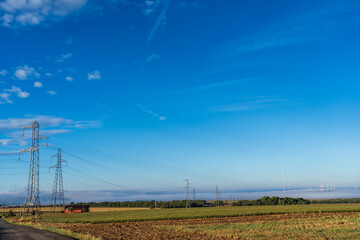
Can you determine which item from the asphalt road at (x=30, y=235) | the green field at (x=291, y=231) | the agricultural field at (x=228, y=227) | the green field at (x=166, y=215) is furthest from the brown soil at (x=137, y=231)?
the green field at (x=166, y=215)

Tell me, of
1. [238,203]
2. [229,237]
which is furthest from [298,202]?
[229,237]

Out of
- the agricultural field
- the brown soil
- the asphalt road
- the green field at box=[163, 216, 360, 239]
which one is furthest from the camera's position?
the brown soil

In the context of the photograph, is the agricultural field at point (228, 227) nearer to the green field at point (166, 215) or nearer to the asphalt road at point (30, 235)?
the green field at point (166, 215)

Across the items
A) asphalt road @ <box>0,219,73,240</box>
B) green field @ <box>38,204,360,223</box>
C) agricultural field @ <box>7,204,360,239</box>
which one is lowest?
green field @ <box>38,204,360,223</box>

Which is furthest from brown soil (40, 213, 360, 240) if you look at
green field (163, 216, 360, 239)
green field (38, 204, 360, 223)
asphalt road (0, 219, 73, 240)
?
green field (38, 204, 360, 223)

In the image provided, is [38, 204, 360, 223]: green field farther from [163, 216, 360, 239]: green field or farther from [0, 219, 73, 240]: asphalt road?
[163, 216, 360, 239]: green field

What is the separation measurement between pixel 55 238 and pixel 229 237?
16975 mm

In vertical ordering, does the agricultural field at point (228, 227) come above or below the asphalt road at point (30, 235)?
below

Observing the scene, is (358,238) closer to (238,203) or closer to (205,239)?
(205,239)

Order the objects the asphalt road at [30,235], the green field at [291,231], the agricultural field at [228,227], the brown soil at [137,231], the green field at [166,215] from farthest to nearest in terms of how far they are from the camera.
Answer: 1. the green field at [166,215]
2. the brown soil at [137,231]
3. the agricultural field at [228,227]
4. the green field at [291,231]
5. the asphalt road at [30,235]

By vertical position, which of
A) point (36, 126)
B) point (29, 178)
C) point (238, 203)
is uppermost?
point (36, 126)

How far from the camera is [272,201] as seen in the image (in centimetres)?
19838

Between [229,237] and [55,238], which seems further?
[229,237]

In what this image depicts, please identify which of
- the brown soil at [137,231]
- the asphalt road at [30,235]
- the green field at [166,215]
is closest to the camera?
the asphalt road at [30,235]
